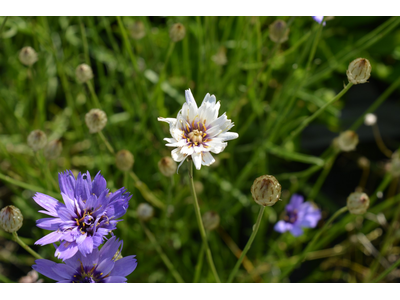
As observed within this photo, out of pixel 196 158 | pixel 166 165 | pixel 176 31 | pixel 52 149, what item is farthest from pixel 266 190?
pixel 52 149

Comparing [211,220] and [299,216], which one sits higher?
[299,216]

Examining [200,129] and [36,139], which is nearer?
[200,129]

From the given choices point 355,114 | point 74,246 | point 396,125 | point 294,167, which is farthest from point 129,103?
point 396,125

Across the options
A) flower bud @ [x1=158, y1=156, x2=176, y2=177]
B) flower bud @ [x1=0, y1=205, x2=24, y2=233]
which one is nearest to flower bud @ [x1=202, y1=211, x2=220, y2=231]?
flower bud @ [x1=158, y1=156, x2=176, y2=177]

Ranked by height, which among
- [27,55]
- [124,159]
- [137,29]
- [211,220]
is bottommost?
[211,220]

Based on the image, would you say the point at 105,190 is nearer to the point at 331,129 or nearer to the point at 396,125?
the point at 331,129

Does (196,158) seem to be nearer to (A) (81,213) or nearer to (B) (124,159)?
(A) (81,213)

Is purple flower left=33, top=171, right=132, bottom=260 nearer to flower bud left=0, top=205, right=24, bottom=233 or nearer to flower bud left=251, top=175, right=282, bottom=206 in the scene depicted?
flower bud left=0, top=205, right=24, bottom=233
